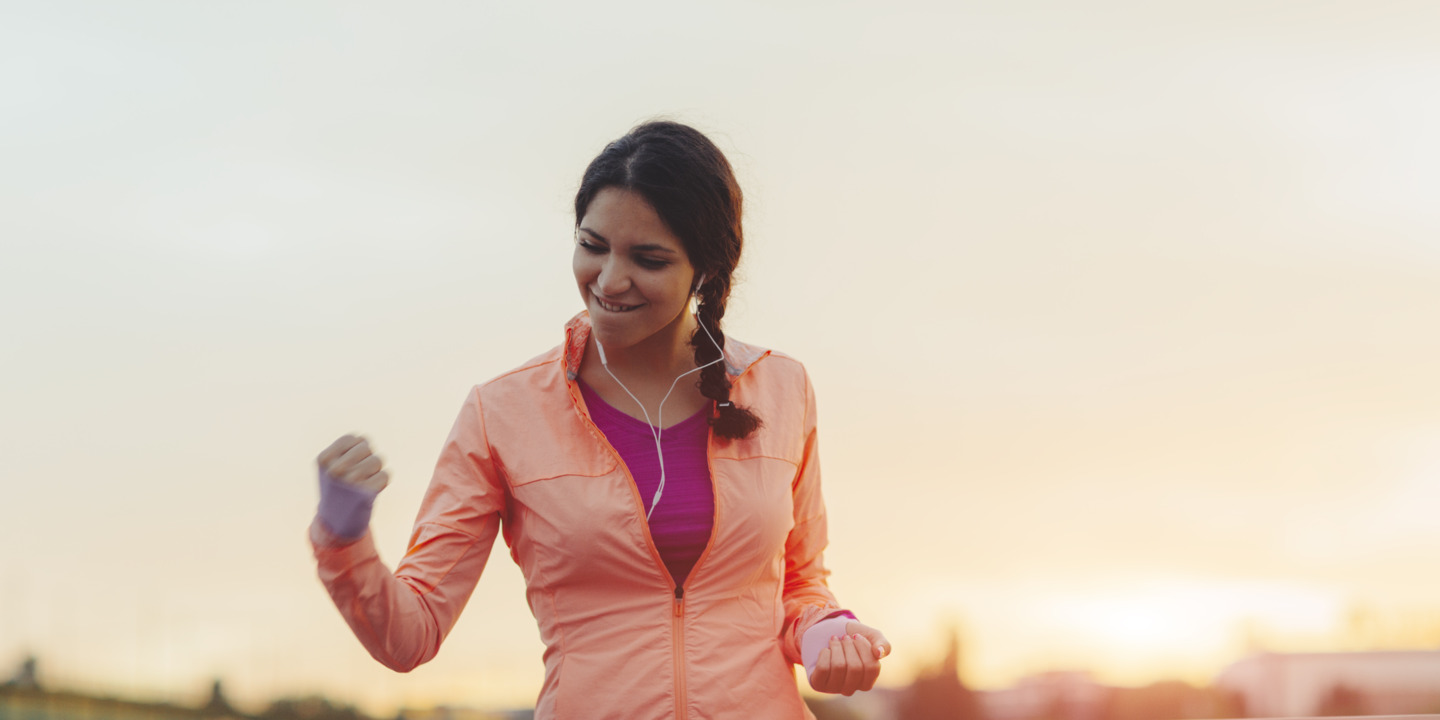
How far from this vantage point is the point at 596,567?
1.59m

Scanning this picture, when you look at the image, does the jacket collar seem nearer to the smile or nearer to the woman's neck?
the woman's neck

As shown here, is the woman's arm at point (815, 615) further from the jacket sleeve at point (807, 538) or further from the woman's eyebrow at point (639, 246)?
the woman's eyebrow at point (639, 246)

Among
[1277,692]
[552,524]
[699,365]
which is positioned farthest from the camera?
[1277,692]

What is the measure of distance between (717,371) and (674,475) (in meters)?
0.20

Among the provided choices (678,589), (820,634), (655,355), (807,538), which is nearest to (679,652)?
(678,589)

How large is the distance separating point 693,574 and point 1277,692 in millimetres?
2708

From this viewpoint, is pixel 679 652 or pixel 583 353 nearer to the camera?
pixel 679 652

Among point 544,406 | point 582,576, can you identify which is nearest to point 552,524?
point 582,576

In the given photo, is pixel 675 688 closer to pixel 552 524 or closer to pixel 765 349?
pixel 552 524

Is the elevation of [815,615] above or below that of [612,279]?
below

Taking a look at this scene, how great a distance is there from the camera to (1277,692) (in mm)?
3535

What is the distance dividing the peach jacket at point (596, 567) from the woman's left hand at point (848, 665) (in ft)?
0.43

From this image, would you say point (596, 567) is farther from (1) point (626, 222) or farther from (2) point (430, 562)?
(1) point (626, 222)

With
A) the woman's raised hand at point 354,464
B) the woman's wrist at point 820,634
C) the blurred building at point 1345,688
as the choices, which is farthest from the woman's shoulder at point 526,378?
the blurred building at point 1345,688
